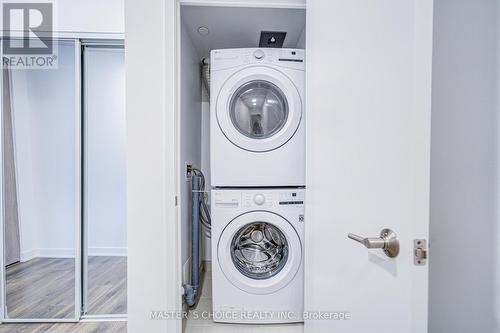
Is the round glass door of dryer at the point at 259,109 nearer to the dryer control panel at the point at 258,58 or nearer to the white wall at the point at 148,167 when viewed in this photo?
the dryer control panel at the point at 258,58

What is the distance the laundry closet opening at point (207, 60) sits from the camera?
149cm

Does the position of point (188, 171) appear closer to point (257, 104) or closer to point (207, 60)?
point (257, 104)

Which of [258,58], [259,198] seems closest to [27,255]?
[259,198]

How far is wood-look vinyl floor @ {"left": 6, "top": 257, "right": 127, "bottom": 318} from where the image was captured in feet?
5.35

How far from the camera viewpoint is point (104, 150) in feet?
5.64

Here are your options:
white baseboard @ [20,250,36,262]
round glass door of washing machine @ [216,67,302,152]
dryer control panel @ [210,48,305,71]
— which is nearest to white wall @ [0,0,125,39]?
dryer control panel @ [210,48,305,71]

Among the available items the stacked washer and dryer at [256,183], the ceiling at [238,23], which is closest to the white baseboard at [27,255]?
the stacked washer and dryer at [256,183]

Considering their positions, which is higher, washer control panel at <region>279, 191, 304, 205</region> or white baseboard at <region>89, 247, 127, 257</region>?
washer control panel at <region>279, 191, 304, 205</region>

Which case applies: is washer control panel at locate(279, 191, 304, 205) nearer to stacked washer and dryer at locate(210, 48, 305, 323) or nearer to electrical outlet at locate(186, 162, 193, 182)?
stacked washer and dryer at locate(210, 48, 305, 323)

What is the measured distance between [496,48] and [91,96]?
7.06 feet

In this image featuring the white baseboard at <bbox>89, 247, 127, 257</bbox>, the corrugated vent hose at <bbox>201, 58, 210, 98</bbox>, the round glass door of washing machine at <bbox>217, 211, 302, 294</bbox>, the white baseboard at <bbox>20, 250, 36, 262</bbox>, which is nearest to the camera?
the round glass door of washing machine at <bbox>217, 211, 302, 294</bbox>

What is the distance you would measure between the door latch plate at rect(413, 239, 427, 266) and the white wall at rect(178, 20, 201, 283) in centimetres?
129

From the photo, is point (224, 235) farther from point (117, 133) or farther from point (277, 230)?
point (117, 133)

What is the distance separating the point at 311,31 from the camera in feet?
3.86
